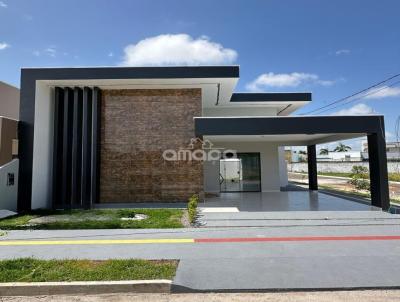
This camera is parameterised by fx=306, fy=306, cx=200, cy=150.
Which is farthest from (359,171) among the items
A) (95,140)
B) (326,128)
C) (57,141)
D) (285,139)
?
(57,141)

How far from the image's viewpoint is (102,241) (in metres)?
7.66

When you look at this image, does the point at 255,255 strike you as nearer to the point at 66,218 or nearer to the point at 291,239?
the point at 291,239

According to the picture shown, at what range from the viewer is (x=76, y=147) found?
13703mm

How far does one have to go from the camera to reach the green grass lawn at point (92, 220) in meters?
9.17

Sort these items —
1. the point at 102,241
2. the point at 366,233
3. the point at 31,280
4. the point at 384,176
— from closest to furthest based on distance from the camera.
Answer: the point at 31,280
the point at 102,241
the point at 366,233
the point at 384,176

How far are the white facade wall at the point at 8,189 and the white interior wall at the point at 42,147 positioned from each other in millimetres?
629

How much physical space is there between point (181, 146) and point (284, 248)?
7833 millimetres

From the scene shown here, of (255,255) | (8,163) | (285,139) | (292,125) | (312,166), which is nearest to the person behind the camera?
(255,255)

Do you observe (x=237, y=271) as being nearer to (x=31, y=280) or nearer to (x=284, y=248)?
(x=284, y=248)

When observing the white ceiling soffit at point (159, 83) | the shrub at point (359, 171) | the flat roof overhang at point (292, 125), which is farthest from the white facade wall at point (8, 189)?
the shrub at point (359, 171)

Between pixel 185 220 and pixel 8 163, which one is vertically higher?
pixel 8 163

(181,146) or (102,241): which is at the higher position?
(181,146)

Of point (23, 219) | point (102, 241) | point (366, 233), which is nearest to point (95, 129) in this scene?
point (23, 219)

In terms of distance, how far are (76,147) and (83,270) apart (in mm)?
9267
